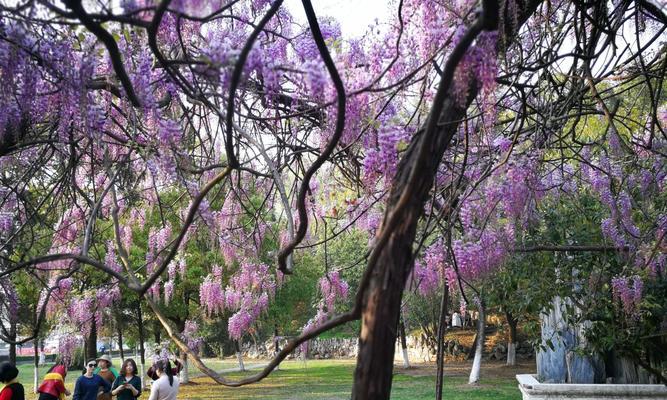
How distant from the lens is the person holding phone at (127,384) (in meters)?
6.16

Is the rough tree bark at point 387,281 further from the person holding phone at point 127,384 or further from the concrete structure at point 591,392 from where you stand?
the concrete structure at point 591,392

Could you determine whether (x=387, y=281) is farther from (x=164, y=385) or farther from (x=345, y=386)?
(x=345, y=386)

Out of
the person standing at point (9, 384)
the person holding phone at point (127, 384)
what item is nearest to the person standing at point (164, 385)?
the person holding phone at point (127, 384)

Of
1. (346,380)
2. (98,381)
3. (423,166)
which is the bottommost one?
(346,380)

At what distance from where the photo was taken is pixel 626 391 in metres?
6.30

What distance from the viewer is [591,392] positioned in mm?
6328

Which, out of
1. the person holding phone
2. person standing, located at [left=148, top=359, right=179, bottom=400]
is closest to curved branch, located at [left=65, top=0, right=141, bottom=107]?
person standing, located at [left=148, top=359, right=179, bottom=400]

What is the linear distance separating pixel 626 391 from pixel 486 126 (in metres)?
4.54

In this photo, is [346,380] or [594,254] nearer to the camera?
[594,254]

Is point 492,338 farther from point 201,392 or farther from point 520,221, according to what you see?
point 520,221

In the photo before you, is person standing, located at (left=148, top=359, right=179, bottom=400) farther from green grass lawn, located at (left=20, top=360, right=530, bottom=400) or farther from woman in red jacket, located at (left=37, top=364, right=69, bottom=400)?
green grass lawn, located at (left=20, top=360, right=530, bottom=400)

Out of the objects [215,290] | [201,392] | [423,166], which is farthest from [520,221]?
[201,392]

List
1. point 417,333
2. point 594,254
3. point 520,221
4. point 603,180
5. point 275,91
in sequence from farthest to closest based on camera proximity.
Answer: point 417,333
point 594,254
point 603,180
point 520,221
point 275,91

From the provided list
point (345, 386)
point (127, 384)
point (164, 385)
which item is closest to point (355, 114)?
point (164, 385)
